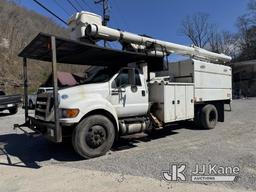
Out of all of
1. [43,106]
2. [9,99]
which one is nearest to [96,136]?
[43,106]

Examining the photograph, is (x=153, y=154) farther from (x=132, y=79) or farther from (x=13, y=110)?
(x=13, y=110)

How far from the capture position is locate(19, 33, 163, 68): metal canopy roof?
6.11 m

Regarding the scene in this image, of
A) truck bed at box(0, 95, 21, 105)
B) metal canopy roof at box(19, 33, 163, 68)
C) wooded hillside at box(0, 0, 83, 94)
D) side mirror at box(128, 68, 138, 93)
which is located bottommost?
truck bed at box(0, 95, 21, 105)

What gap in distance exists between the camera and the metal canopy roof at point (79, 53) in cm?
611

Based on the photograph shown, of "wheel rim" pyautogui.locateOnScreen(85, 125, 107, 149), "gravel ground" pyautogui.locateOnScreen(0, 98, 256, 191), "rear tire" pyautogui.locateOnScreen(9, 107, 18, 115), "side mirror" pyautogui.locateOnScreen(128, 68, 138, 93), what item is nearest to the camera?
"gravel ground" pyautogui.locateOnScreen(0, 98, 256, 191)

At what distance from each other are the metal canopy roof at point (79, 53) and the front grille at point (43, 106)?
1.20 metres

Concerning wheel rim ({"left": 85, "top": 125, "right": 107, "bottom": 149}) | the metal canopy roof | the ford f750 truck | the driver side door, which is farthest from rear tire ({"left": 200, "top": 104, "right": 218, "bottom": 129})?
wheel rim ({"left": 85, "top": 125, "right": 107, "bottom": 149})

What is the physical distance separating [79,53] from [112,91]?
1.60 meters

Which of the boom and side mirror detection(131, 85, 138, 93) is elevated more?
the boom

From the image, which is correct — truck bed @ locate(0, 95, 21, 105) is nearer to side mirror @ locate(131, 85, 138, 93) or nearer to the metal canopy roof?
the metal canopy roof

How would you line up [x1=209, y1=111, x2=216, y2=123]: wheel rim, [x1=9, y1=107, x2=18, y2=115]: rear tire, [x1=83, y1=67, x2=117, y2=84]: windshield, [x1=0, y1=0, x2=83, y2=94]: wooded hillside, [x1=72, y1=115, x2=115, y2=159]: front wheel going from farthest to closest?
[x1=0, y1=0, x2=83, y2=94]: wooded hillside < [x1=9, y1=107, x2=18, y2=115]: rear tire < [x1=209, y1=111, x2=216, y2=123]: wheel rim < [x1=83, y1=67, x2=117, y2=84]: windshield < [x1=72, y1=115, x2=115, y2=159]: front wheel

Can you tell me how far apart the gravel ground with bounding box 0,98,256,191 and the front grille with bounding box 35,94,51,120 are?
850 millimetres

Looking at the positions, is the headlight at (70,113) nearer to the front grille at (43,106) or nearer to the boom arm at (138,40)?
the front grille at (43,106)

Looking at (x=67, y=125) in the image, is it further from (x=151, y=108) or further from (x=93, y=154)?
(x=151, y=108)
